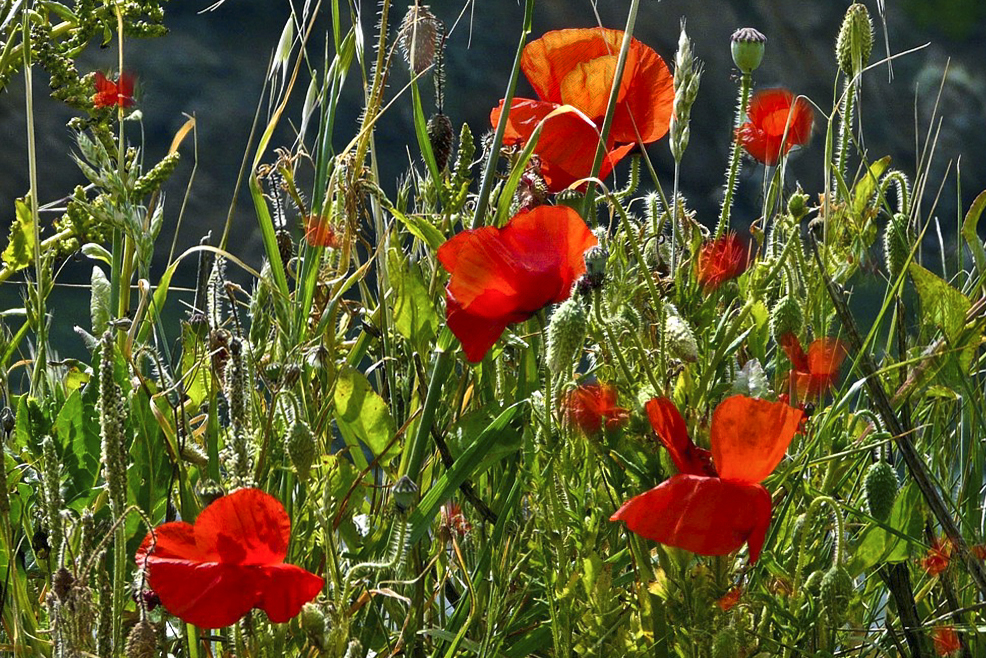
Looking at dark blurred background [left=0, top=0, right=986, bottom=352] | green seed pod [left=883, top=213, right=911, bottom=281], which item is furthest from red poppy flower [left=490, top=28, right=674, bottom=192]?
dark blurred background [left=0, top=0, right=986, bottom=352]

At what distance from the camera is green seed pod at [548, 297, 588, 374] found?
429 millimetres

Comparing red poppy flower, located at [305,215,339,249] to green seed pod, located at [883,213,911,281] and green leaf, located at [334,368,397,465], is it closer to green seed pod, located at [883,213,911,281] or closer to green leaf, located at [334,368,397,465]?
green leaf, located at [334,368,397,465]

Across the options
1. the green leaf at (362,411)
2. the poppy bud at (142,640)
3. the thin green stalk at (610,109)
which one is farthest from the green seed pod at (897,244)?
the poppy bud at (142,640)

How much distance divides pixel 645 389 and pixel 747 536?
8cm

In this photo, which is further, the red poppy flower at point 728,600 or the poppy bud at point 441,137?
the poppy bud at point 441,137

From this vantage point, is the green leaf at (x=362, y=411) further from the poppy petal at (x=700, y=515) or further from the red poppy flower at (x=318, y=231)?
the poppy petal at (x=700, y=515)

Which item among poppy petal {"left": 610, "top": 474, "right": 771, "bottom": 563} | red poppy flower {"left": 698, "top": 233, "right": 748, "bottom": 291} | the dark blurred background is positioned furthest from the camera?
the dark blurred background

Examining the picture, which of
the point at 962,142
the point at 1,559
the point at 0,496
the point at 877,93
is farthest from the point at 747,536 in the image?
the point at 962,142

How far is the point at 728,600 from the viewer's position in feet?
1.57

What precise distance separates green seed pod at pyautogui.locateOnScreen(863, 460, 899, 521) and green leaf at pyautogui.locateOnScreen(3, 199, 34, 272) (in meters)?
0.44

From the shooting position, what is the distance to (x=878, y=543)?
1.72 ft

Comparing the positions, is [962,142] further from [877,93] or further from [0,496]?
[0,496]

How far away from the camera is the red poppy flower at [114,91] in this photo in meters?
0.62

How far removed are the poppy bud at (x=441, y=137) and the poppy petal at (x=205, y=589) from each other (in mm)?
249
